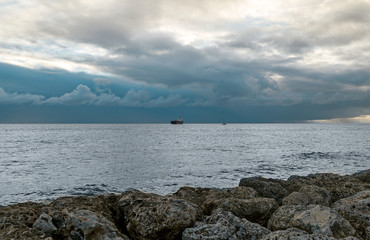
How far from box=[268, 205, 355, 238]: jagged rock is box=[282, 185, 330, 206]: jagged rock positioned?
2226 millimetres

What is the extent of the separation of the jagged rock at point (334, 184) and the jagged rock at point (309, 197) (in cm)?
102

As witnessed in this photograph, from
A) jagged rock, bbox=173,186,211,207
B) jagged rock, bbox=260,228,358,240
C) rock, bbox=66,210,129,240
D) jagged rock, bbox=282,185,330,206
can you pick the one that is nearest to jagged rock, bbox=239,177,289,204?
jagged rock, bbox=282,185,330,206

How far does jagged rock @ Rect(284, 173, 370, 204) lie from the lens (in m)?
11.3

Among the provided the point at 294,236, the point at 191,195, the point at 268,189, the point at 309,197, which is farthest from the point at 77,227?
the point at 268,189

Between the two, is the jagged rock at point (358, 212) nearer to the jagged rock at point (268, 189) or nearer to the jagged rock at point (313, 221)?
the jagged rock at point (313, 221)

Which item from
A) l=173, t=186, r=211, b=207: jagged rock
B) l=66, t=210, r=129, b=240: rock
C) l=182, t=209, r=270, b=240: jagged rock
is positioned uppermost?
l=66, t=210, r=129, b=240: rock

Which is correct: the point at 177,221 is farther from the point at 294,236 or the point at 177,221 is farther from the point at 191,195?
the point at 191,195

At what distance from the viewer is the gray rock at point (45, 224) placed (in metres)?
5.83

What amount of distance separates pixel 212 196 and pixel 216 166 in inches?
963

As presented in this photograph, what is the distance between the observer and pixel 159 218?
6637 mm

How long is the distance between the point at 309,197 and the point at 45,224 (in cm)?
812

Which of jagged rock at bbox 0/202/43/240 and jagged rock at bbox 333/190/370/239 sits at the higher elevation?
jagged rock at bbox 0/202/43/240

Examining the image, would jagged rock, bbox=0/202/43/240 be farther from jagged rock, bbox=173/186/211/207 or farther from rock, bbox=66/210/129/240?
jagged rock, bbox=173/186/211/207

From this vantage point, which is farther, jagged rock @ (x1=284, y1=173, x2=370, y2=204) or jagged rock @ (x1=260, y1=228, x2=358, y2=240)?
jagged rock @ (x1=284, y1=173, x2=370, y2=204)
